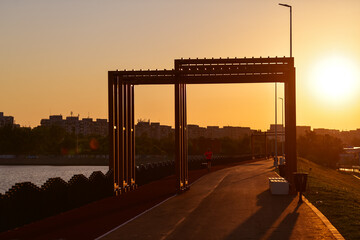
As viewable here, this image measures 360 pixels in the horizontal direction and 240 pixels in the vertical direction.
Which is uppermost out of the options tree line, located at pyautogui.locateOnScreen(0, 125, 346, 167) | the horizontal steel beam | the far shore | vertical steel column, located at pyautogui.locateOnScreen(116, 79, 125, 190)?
the horizontal steel beam

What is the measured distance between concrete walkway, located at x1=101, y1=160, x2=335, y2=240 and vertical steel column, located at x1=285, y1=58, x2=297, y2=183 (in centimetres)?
296

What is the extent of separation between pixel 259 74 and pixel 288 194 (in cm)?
603

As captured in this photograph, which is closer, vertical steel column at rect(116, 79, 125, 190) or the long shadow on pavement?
the long shadow on pavement

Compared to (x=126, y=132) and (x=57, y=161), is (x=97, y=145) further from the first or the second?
(x=126, y=132)

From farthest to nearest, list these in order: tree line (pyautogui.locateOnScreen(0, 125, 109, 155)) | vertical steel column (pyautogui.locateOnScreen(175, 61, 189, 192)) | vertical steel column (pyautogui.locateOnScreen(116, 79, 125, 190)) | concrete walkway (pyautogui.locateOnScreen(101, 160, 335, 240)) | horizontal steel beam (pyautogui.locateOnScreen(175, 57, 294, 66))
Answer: tree line (pyautogui.locateOnScreen(0, 125, 109, 155))
vertical steel column (pyautogui.locateOnScreen(116, 79, 125, 190))
vertical steel column (pyautogui.locateOnScreen(175, 61, 189, 192))
horizontal steel beam (pyautogui.locateOnScreen(175, 57, 294, 66))
concrete walkway (pyautogui.locateOnScreen(101, 160, 335, 240))

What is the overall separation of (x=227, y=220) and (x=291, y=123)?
11.5 meters

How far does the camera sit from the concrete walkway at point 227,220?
15.0 metres

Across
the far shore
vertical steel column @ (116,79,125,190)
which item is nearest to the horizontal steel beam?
vertical steel column @ (116,79,125,190)

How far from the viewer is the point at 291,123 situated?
28172mm

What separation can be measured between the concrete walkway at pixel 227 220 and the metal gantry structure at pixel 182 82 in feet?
11.7

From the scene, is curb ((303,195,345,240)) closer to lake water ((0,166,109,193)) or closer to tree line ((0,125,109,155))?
lake water ((0,166,109,193))

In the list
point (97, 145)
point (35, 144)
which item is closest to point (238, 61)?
point (97, 145)

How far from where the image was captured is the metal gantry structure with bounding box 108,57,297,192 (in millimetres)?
27594

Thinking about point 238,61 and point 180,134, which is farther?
point 180,134
